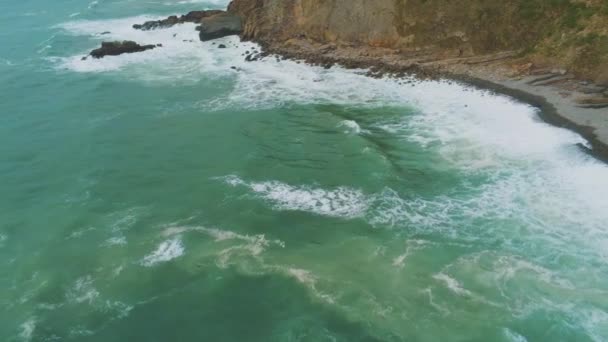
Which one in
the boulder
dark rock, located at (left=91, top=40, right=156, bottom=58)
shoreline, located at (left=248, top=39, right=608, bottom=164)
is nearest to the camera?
shoreline, located at (left=248, top=39, right=608, bottom=164)

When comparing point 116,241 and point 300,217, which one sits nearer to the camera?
point 116,241

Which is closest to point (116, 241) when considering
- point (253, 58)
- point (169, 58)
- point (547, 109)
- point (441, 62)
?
point (547, 109)

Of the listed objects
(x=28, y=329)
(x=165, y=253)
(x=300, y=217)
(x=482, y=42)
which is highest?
(x=482, y=42)

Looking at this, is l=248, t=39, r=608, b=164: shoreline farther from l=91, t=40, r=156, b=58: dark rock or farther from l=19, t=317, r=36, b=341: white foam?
l=19, t=317, r=36, b=341: white foam

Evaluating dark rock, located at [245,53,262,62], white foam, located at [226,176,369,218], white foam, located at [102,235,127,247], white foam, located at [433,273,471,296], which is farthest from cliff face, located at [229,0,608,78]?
white foam, located at [102,235,127,247]

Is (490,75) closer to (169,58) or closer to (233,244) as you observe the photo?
(233,244)

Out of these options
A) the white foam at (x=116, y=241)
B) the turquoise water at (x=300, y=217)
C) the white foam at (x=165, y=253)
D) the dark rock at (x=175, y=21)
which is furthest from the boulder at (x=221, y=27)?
the white foam at (x=165, y=253)
